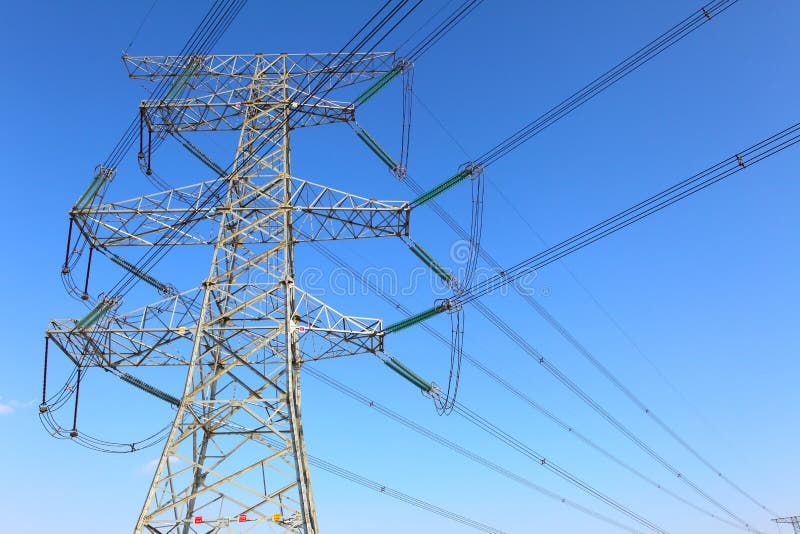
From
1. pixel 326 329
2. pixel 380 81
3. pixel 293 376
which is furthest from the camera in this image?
pixel 380 81

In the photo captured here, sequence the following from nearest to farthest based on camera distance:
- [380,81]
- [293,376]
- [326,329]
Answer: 1. [293,376]
2. [326,329]
3. [380,81]

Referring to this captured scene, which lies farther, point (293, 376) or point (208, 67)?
point (208, 67)

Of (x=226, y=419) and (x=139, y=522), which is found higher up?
(x=226, y=419)

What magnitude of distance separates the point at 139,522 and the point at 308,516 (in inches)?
Result: 175

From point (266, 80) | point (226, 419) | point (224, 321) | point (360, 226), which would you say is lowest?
point (226, 419)

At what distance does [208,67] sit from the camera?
2503cm

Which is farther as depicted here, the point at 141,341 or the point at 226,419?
the point at 141,341

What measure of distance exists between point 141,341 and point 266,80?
12798mm

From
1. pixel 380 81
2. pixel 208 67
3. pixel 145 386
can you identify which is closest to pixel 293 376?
pixel 145 386

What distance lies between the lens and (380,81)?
24344 millimetres

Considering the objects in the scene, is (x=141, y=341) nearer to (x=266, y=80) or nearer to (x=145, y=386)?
(x=145, y=386)

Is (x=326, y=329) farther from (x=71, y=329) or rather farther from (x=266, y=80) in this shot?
(x=266, y=80)

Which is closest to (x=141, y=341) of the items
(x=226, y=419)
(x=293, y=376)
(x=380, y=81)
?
(x=226, y=419)

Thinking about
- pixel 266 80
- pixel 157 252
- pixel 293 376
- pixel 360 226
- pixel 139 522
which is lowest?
pixel 139 522
